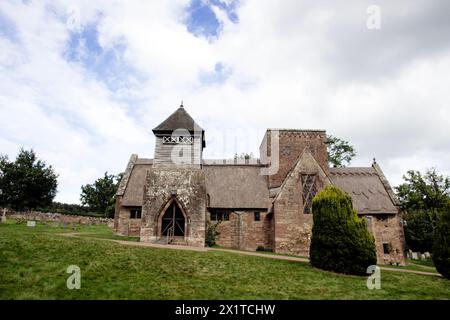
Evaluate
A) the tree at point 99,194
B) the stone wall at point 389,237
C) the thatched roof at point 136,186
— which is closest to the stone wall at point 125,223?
the thatched roof at point 136,186

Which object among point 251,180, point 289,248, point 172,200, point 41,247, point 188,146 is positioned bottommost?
point 289,248

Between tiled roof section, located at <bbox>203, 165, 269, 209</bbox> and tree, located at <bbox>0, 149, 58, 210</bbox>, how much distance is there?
31641 millimetres

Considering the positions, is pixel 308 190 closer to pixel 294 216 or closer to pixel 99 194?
pixel 294 216

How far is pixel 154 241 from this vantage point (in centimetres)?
2081

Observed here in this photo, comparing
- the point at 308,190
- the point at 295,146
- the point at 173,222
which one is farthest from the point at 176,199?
the point at 295,146

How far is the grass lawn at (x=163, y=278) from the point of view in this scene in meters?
8.84

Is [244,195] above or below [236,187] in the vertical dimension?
below

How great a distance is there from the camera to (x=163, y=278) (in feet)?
34.7

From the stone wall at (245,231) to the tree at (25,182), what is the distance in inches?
1391

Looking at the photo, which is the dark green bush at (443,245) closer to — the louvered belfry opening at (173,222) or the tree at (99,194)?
the louvered belfry opening at (173,222)

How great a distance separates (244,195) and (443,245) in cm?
1595

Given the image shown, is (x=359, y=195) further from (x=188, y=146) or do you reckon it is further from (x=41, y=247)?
(x=41, y=247)
